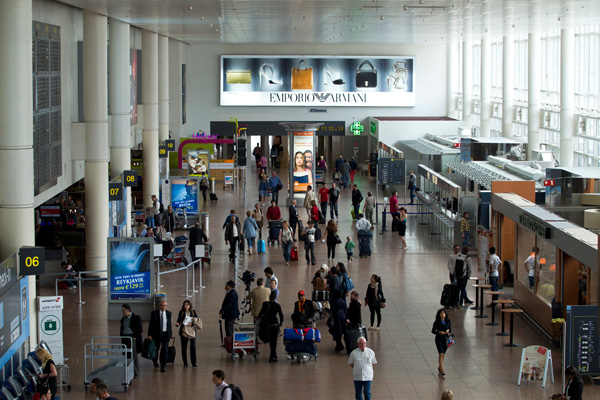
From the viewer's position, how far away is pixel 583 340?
1388 cm

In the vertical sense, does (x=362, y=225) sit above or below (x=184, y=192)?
below

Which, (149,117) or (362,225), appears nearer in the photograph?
(362,225)

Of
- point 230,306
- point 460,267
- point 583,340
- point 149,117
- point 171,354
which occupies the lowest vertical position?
point 171,354

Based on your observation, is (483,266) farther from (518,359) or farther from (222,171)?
(222,171)

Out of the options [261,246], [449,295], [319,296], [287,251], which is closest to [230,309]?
[319,296]

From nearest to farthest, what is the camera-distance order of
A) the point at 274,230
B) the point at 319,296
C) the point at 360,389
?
the point at 360,389 → the point at 319,296 → the point at 274,230

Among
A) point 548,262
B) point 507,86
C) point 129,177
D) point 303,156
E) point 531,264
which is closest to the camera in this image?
point 548,262

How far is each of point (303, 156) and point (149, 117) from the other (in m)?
5.66

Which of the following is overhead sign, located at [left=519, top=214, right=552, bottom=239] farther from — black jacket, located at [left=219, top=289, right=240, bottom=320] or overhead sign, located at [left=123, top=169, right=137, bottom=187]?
overhead sign, located at [left=123, top=169, right=137, bottom=187]

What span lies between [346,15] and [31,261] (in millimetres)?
14269

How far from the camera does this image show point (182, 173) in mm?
38438

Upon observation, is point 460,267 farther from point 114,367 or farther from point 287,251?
point 114,367

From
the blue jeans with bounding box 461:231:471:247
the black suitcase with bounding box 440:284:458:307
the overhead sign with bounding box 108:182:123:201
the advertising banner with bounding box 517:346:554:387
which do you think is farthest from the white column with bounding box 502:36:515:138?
the advertising banner with bounding box 517:346:554:387

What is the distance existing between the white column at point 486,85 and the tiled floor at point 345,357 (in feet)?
74.6
